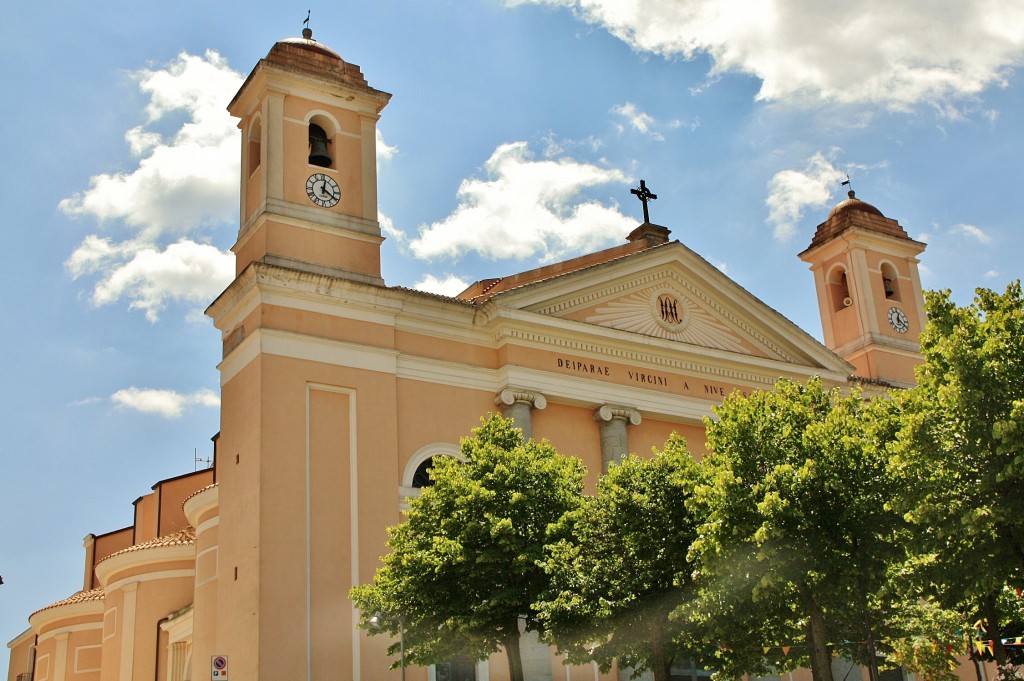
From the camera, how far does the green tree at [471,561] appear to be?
22.3 metres

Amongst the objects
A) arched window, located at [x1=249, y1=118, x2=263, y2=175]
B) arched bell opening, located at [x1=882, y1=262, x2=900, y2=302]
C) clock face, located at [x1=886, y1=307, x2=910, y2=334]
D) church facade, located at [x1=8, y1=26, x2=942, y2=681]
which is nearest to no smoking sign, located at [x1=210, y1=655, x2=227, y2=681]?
church facade, located at [x1=8, y1=26, x2=942, y2=681]

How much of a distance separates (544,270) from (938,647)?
538 inches

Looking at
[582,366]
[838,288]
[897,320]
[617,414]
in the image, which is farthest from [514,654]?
[838,288]

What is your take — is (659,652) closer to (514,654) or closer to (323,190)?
(514,654)

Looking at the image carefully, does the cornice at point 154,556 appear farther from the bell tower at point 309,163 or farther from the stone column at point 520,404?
the stone column at point 520,404

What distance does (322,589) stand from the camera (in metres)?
25.5

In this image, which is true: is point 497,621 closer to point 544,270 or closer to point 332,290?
point 332,290

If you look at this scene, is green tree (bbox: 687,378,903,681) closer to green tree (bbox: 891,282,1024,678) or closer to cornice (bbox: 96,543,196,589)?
green tree (bbox: 891,282,1024,678)

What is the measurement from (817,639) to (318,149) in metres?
16.8

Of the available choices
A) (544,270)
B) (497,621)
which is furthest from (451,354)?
(497,621)

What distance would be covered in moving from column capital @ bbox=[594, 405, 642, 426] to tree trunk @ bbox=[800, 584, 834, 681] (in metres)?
10.4

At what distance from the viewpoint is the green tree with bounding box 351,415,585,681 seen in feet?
73.0

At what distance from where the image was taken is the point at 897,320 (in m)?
40.6

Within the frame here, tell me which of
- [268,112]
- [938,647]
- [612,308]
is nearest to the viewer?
[938,647]
